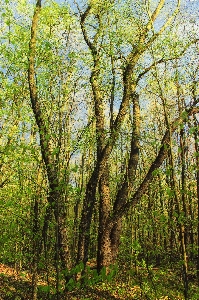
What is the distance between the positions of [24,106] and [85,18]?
159 inches

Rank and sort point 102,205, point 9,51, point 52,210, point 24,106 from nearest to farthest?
point 52,210
point 102,205
point 9,51
point 24,106

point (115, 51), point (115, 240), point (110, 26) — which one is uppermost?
point (110, 26)

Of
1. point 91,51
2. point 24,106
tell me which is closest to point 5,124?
point 24,106

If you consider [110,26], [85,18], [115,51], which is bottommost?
[115,51]

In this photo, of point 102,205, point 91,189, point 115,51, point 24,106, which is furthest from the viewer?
point 24,106

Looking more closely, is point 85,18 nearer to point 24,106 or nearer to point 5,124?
point 24,106

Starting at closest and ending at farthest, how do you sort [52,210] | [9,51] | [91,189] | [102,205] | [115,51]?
[52,210] → [91,189] → [115,51] → [102,205] → [9,51]

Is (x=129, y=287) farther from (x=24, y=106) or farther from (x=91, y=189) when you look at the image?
(x=24, y=106)

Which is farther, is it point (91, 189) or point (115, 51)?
point (115, 51)

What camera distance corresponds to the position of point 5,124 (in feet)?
42.6

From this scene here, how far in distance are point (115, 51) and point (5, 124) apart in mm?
5187

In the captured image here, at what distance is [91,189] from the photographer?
31.0ft

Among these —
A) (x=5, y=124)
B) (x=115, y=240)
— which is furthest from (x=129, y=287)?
(x=5, y=124)

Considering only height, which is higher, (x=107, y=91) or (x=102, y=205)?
(x=107, y=91)
